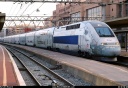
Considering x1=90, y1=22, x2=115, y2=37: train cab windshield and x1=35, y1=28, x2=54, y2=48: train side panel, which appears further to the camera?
x1=35, y1=28, x2=54, y2=48: train side panel

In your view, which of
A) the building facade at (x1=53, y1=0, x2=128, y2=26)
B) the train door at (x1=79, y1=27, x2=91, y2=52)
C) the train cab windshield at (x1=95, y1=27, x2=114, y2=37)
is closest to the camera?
the train cab windshield at (x1=95, y1=27, x2=114, y2=37)

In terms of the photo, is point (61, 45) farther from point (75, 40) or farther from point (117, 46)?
point (117, 46)

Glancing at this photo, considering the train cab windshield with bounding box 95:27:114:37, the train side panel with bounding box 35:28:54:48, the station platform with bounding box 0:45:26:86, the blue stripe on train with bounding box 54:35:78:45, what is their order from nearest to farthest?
the station platform with bounding box 0:45:26:86, the train cab windshield with bounding box 95:27:114:37, the blue stripe on train with bounding box 54:35:78:45, the train side panel with bounding box 35:28:54:48

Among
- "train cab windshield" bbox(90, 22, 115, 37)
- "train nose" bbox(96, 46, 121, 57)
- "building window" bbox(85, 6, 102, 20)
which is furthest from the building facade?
"train nose" bbox(96, 46, 121, 57)

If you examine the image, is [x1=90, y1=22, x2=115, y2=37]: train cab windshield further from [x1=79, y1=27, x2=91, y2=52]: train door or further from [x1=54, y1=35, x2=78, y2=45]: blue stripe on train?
[x1=54, y1=35, x2=78, y2=45]: blue stripe on train

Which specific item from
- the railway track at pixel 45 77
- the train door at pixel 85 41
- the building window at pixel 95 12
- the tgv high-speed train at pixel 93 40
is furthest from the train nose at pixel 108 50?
the building window at pixel 95 12

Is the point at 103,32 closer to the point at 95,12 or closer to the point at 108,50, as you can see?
the point at 108,50

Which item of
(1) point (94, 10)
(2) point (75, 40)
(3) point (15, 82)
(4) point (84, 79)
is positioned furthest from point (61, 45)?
(1) point (94, 10)

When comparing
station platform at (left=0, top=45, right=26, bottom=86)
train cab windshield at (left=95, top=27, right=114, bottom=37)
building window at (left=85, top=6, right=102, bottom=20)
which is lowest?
station platform at (left=0, top=45, right=26, bottom=86)

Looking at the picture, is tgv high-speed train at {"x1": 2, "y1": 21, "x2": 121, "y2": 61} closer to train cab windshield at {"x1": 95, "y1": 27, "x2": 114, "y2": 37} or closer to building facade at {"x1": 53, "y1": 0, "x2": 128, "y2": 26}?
train cab windshield at {"x1": 95, "y1": 27, "x2": 114, "y2": 37}

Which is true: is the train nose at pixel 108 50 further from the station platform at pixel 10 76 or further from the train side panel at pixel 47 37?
the train side panel at pixel 47 37

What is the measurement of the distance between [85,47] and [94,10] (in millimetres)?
40339

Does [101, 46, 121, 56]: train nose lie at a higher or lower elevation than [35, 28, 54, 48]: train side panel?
lower

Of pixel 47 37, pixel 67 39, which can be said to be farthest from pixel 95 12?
pixel 67 39
